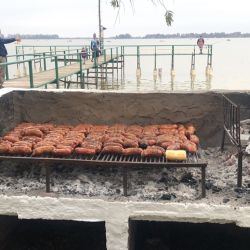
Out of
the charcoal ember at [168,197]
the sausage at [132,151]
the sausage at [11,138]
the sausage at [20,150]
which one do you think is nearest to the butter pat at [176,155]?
the sausage at [132,151]

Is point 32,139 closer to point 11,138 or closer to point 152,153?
point 11,138

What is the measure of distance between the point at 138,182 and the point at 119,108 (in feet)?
5.77

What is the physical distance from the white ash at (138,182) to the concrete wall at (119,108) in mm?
897

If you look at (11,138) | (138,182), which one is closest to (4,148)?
(11,138)

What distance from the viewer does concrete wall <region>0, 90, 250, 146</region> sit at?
5.96 meters

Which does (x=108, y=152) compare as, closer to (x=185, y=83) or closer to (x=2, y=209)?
(x=2, y=209)

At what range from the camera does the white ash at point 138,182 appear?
13.7ft

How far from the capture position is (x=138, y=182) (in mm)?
4633

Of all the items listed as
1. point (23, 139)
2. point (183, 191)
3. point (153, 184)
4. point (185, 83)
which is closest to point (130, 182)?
point (153, 184)

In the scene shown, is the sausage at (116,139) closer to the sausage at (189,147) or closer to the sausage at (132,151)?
the sausage at (132,151)

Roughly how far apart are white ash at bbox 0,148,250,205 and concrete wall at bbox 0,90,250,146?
2.94 ft

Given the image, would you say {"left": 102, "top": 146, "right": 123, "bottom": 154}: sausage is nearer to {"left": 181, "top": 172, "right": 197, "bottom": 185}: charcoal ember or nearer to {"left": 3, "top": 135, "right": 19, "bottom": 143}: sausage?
{"left": 181, "top": 172, "right": 197, "bottom": 185}: charcoal ember

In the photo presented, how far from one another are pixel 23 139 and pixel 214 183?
2.50 metres

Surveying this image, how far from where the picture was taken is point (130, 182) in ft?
15.2
